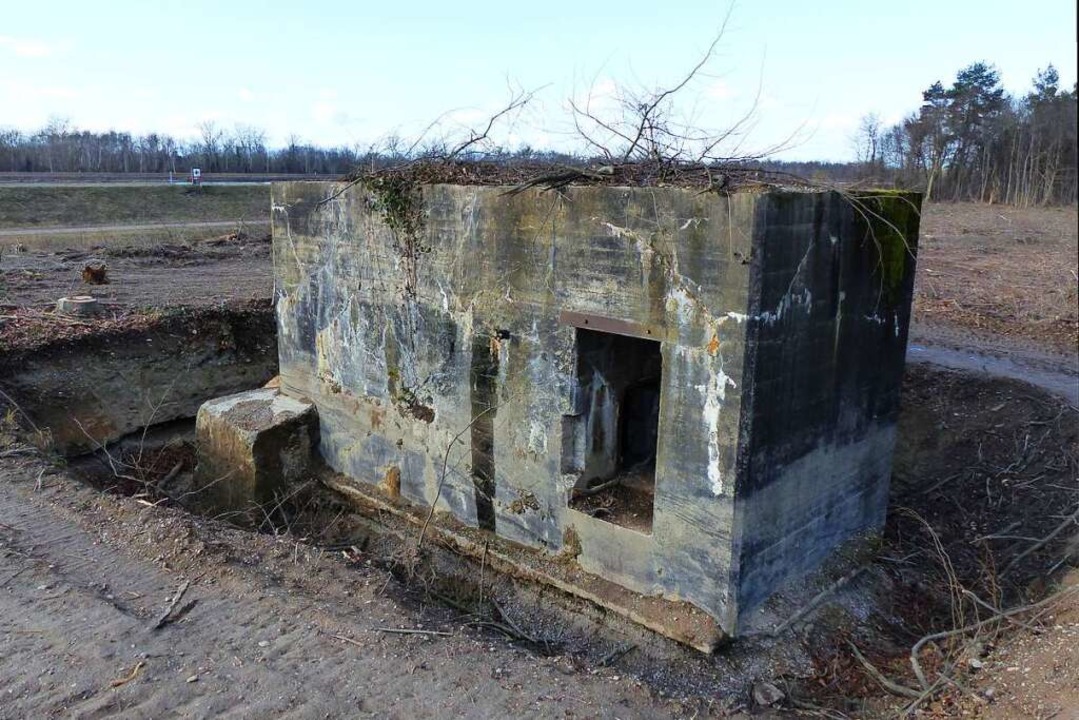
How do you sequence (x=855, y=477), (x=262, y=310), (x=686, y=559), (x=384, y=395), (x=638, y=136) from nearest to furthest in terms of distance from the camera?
(x=686, y=559), (x=638, y=136), (x=855, y=477), (x=384, y=395), (x=262, y=310)

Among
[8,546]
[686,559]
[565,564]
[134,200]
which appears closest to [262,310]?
[8,546]

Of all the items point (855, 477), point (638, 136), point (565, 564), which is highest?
point (638, 136)

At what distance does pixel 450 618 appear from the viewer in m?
6.07

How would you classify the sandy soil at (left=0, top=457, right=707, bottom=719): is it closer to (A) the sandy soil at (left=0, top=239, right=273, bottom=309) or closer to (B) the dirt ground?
(B) the dirt ground

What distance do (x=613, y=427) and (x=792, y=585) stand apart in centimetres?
183

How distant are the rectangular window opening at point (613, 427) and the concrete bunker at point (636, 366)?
0.06ft

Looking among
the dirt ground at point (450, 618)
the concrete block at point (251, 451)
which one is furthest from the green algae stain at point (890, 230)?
the concrete block at point (251, 451)

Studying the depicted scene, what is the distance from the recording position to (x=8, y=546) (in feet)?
21.0

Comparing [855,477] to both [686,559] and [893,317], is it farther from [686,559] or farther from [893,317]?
[686,559]

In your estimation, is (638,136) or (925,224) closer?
(638,136)

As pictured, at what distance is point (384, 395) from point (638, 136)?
11.5 ft

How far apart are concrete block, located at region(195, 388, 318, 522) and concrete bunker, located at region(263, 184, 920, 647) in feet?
3.04

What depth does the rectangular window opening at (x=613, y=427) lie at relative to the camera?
6.41 meters

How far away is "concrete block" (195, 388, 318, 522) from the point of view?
8.54 metres
